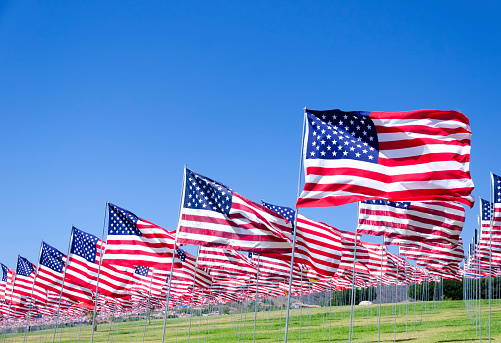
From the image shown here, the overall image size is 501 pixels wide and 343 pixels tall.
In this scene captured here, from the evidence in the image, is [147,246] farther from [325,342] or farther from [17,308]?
[17,308]

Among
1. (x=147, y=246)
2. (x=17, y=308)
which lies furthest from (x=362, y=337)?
(x=17, y=308)

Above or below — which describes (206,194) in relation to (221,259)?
above

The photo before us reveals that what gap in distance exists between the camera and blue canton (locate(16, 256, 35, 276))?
165 feet

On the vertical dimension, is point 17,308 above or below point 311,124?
below

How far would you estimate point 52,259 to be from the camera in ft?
124

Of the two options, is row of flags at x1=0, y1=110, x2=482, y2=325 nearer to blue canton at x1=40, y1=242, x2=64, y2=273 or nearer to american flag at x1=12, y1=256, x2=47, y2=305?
blue canton at x1=40, y1=242, x2=64, y2=273

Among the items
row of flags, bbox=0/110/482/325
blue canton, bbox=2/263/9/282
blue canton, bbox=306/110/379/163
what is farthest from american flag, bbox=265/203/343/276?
blue canton, bbox=2/263/9/282

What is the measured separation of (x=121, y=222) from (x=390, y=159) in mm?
12189

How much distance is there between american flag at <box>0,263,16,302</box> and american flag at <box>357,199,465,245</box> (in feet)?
130

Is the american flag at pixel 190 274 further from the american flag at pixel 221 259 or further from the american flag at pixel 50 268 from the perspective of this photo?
the american flag at pixel 50 268

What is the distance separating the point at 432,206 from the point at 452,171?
10.7m

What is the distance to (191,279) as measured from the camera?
36.9 m

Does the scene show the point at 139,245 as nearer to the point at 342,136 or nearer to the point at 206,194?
the point at 206,194

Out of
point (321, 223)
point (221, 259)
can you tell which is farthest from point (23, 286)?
point (321, 223)
